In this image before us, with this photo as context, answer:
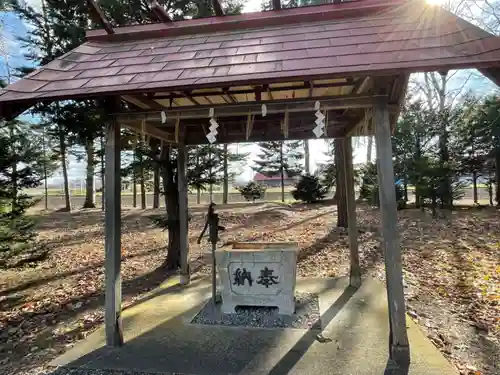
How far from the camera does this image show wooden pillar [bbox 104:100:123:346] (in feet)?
9.83

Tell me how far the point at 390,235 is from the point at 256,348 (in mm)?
1624

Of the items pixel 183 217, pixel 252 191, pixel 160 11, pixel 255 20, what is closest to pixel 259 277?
pixel 183 217

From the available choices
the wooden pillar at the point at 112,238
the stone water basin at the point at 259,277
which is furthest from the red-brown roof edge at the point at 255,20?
the stone water basin at the point at 259,277

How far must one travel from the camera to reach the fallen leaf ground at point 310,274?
3.21 metres

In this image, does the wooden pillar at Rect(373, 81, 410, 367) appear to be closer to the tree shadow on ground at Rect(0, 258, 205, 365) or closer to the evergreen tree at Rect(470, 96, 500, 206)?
the tree shadow on ground at Rect(0, 258, 205, 365)

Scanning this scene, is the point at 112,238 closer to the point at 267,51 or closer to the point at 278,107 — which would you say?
the point at 278,107

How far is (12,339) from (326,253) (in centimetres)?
544

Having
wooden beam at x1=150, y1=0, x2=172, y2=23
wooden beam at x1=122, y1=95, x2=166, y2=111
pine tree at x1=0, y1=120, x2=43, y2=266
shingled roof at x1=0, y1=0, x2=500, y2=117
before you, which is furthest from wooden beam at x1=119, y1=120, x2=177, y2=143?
pine tree at x1=0, y1=120, x2=43, y2=266

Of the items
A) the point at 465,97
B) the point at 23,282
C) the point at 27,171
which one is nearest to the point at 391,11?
the point at 27,171

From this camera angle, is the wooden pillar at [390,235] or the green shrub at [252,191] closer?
the wooden pillar at [390,235]

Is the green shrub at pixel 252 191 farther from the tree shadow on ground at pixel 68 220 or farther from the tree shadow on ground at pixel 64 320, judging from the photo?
the tree shadow on ground at pixel 64 320

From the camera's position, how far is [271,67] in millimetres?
2496

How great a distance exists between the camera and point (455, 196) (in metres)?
11.8

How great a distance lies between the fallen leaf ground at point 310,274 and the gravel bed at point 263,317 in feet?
3.85
